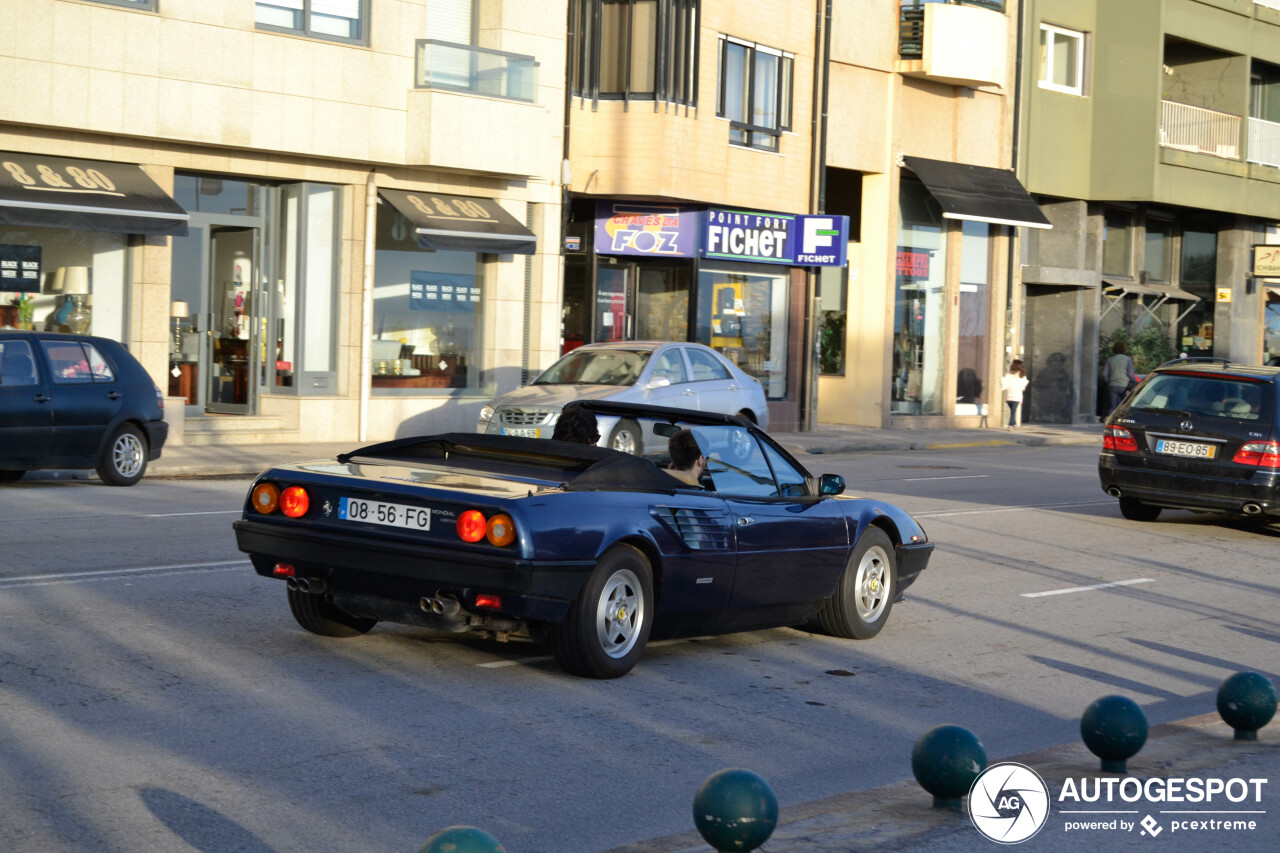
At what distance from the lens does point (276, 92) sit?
70.5 ft

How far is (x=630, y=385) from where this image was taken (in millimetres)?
19109

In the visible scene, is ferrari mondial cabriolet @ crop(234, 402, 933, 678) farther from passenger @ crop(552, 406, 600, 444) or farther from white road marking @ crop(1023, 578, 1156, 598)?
white road marking @ crop(1023, 578, 1156, 598)

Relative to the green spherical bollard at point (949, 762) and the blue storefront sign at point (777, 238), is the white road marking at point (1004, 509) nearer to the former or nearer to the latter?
the green spherical bollard at point (949, 762)

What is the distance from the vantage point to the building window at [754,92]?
27703 millimetres

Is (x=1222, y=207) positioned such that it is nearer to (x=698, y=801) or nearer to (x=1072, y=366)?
(x=1072, y=366)

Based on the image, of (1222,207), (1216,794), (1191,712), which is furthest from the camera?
(1222,207)

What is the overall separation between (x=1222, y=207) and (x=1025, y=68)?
24.8 feet

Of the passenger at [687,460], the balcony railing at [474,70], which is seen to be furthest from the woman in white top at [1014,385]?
the passenger at [687,460]

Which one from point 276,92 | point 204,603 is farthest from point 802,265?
point 204,603

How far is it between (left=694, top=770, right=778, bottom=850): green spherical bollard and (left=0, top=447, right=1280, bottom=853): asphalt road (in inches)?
34.1

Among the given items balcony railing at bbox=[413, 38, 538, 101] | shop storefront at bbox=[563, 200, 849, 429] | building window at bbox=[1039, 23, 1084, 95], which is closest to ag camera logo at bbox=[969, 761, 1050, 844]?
balcony railing at bbox=[413, 38, 538, 101]

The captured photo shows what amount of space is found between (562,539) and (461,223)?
17.2 meters

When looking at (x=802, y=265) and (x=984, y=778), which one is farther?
(x=802, y=265)

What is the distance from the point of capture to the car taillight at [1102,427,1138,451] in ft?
49.6
